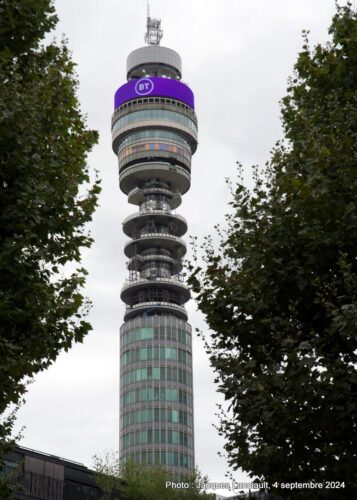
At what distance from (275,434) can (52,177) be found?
24.7 ft

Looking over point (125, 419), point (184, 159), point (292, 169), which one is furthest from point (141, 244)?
point (292, 169)

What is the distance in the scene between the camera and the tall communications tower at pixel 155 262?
545 ft

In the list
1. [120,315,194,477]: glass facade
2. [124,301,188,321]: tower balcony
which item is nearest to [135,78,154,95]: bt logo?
[124,301,188,321]: tower balcony

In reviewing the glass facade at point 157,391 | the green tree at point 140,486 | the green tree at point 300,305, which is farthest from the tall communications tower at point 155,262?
the green tree at point 300,305

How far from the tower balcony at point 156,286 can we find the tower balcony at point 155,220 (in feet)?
41.8

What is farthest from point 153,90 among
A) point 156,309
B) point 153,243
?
point 156,309

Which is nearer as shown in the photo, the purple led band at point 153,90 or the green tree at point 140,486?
the green tree at point 140,486

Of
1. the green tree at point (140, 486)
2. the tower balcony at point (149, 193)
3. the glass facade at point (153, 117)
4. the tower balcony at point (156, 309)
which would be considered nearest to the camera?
the green tree at point (140, 486)

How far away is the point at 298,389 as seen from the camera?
53.0 ft

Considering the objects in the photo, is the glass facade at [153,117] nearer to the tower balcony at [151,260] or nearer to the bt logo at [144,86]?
the bt logo at [144,86]

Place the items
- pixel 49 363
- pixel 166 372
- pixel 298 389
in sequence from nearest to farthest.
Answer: pixel 298 389
pixel 49 363
pixel 166 372

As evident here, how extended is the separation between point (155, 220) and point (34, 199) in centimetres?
16136

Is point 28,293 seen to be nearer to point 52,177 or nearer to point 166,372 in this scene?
point 52,177

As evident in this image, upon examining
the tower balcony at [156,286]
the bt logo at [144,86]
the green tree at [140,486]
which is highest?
the bt logo at [144,86]
